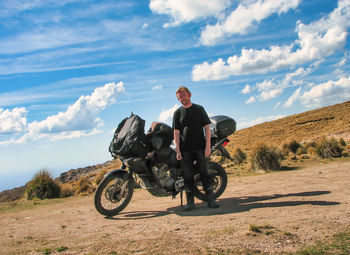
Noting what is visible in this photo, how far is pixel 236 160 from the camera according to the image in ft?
51.0

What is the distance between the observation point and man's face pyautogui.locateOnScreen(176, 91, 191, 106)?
5887 millimetres

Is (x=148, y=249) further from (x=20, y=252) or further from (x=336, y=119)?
(x=336, y=119)

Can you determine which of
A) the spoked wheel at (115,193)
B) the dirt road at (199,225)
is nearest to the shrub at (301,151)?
the dirt road at (199,225)

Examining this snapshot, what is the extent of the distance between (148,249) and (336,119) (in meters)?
33.9

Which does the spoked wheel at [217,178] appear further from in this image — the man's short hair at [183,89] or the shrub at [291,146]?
the shrub at [291,146]

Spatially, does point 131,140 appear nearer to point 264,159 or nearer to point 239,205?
point 239,205

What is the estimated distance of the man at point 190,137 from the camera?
19.5ft

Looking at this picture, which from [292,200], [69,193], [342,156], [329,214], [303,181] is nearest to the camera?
[329,214]

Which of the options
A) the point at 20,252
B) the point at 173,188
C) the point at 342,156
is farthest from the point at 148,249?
the point at 342,156

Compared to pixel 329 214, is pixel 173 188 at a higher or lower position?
higher

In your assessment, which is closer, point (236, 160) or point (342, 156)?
point (342, 156)

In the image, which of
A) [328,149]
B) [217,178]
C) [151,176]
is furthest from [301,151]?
[151,176]

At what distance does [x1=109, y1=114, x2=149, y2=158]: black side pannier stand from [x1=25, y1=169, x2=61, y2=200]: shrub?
5.58m

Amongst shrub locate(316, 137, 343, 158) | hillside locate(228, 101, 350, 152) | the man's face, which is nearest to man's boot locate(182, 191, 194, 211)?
the man's face
